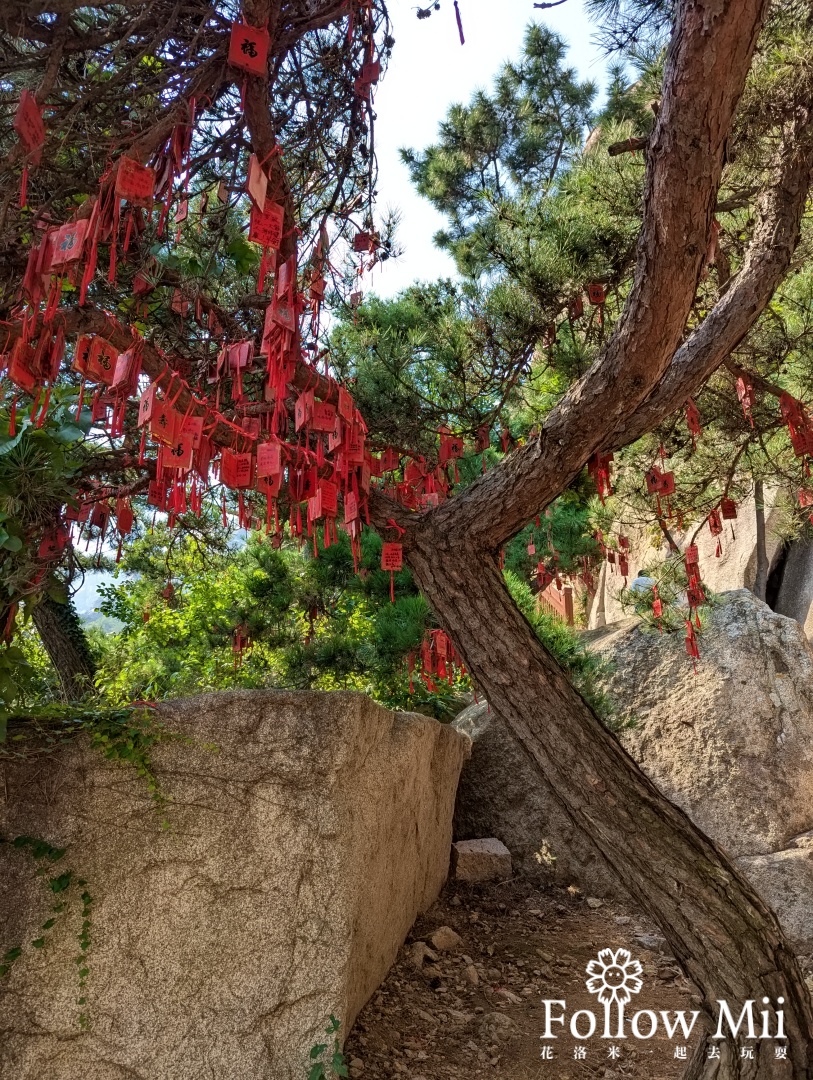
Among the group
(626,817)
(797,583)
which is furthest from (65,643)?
(797,583)

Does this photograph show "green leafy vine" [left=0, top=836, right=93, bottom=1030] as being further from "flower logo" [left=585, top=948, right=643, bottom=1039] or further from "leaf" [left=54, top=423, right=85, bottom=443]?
"flower logo" [left=585, top=948, right=643, bottom=1039]

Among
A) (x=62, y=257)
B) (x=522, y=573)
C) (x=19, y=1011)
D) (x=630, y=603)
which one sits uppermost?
(x=522, y=573)

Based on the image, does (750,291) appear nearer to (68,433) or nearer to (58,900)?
(68,433)

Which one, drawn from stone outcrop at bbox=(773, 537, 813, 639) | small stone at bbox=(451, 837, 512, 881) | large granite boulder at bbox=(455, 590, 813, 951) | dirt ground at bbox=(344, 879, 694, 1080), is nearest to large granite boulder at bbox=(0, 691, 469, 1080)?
dirt ground at bbox=(344, 879, 694, 1080)

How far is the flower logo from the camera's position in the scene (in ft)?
10.2

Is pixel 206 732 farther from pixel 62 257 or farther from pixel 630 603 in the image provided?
pixel 630 603

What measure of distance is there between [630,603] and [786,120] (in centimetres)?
190

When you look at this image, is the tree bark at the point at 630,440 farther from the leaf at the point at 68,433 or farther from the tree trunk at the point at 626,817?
the leaf at the point at 68,433

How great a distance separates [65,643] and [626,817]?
11.7ft

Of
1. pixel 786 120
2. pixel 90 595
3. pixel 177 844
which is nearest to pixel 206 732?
pixel 177 844

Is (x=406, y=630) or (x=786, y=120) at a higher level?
(x=786, y=120)

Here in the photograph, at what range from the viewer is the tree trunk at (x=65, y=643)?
15.1 feet

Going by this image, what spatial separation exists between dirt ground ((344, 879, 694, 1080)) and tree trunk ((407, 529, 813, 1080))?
633mm

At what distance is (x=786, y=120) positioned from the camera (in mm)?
2461
